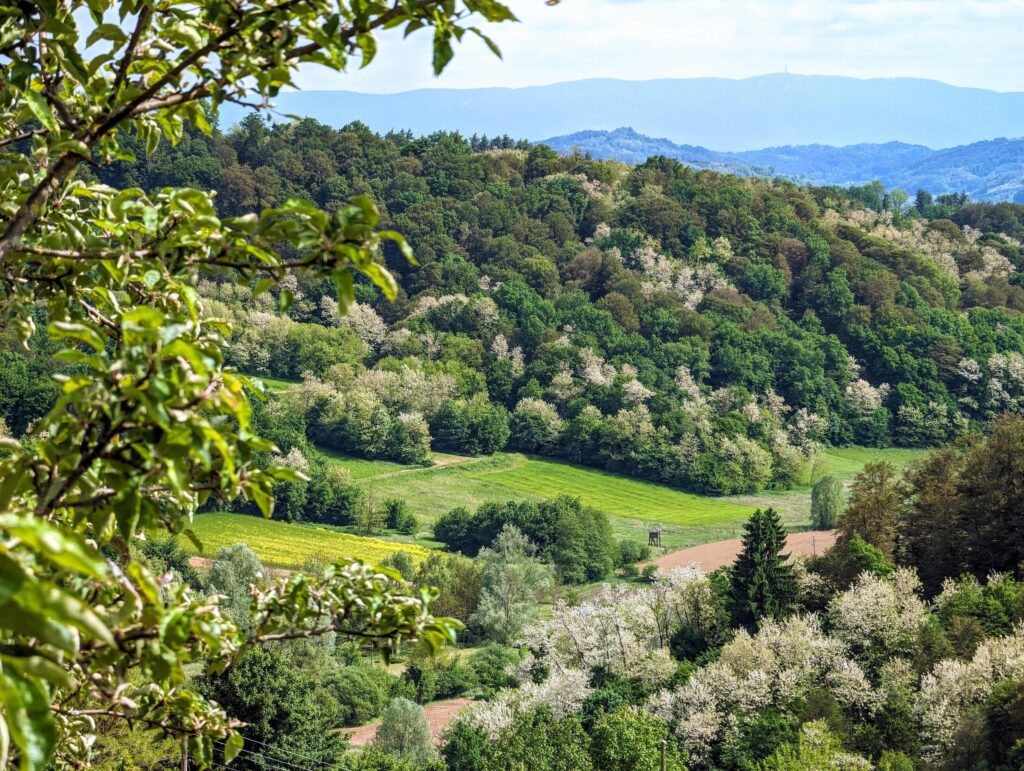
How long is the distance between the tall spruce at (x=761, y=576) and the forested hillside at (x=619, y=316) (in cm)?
3187

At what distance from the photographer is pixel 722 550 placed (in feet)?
152

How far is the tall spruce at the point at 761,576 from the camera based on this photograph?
1148 inches

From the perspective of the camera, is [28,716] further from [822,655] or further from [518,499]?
[518,499]

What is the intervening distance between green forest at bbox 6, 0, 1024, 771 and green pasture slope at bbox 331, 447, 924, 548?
0.33m

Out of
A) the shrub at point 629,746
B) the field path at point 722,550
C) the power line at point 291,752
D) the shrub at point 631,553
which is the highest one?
the shrub at point 629,746

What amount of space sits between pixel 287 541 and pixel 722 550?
18.8m

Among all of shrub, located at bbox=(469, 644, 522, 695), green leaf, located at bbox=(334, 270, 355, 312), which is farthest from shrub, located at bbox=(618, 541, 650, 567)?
green leaf, located at bbox=(334, 270, 355, 312)

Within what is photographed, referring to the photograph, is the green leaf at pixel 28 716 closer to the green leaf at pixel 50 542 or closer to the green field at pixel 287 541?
the green leaf at pixel 50 542

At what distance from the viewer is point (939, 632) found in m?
24.6

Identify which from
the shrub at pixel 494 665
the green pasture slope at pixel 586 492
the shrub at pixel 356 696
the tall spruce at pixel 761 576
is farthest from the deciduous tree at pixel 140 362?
the green pasture slope at pixel 586 492

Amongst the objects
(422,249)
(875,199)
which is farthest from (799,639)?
(875,199)

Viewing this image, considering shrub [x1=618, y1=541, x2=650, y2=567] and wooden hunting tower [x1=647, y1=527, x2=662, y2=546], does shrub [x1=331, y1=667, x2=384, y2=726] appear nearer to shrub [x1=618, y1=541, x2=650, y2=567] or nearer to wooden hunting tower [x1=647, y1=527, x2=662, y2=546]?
shrub [x1=618, y1=541, x2=650, y2=567]

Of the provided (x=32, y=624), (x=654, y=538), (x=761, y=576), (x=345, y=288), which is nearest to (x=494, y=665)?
(x=761, y=576)

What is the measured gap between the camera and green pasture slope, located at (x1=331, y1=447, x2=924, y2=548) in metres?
54.6
